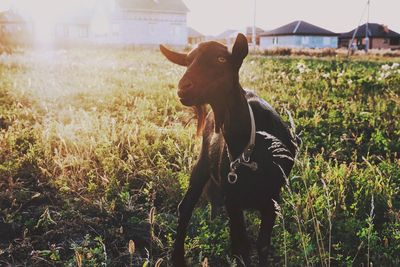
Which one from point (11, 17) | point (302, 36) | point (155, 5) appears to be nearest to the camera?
point (155, 5)

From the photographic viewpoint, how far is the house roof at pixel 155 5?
186ft

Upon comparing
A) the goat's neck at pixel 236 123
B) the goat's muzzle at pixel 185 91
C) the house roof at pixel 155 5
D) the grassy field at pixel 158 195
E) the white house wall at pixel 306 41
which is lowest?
the grassy field at pixel 158 195

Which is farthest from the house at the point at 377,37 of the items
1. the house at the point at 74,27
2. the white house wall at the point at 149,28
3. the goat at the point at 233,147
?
the goat at the point at 233,147

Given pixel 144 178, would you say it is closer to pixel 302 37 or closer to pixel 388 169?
pixel 388 169

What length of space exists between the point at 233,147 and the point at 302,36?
279 ft

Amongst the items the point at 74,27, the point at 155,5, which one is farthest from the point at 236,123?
the point at 74,27

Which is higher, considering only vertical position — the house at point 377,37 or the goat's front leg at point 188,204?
the house at point 377,37

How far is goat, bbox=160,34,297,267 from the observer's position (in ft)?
10.7

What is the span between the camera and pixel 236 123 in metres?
3.48

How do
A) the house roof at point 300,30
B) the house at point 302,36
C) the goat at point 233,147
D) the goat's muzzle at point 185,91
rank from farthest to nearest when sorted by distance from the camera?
the house roof at point 300,30 < the house at point 302,36 < the goat at point 233,147 < the goat's muzzle at point 185,91

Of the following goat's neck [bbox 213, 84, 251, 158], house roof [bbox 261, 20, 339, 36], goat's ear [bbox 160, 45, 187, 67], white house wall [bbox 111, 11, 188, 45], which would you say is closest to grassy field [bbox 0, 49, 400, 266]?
goat's neck [bbox 213, 84, 251, 158]

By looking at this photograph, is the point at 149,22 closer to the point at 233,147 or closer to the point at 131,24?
the point at 131,24

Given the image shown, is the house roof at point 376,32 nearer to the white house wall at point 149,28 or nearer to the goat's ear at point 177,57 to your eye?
the white house wall at point 149,28

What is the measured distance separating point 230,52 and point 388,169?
3.05 m
